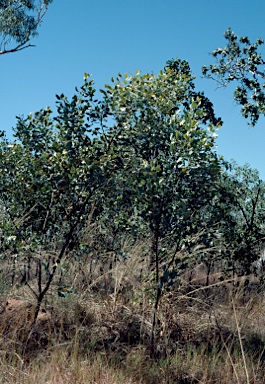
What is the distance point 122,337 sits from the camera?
532 cm

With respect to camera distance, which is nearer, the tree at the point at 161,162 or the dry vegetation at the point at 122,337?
the dry vegetation at the point at 122,337

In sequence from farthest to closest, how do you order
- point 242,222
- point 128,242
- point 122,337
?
point 242,222
point 128,242
point 122,337

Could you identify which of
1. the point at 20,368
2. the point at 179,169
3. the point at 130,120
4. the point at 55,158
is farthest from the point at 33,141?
the point at 20,368

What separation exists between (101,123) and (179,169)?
3.64 ft

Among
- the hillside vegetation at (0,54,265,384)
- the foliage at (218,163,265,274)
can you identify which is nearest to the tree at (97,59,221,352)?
the hillside vegetation at (0,54,265,384)

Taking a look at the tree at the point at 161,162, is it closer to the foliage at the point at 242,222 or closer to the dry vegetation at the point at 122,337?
the dry vegetation at the point at 122,337

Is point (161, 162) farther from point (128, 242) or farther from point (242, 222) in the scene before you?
point (242, 222)

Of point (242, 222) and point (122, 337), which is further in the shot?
point (242, 222)

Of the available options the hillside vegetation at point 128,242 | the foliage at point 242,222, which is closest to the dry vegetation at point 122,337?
the hillside vegetation at point 128,242

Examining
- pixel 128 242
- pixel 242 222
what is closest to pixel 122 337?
pixel 128 242

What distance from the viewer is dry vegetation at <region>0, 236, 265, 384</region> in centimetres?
425

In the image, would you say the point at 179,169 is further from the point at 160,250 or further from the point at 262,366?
the point at 262,366

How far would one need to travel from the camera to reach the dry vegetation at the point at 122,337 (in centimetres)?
425

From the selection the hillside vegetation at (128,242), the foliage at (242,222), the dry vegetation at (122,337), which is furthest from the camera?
the foliage at (242,222)
